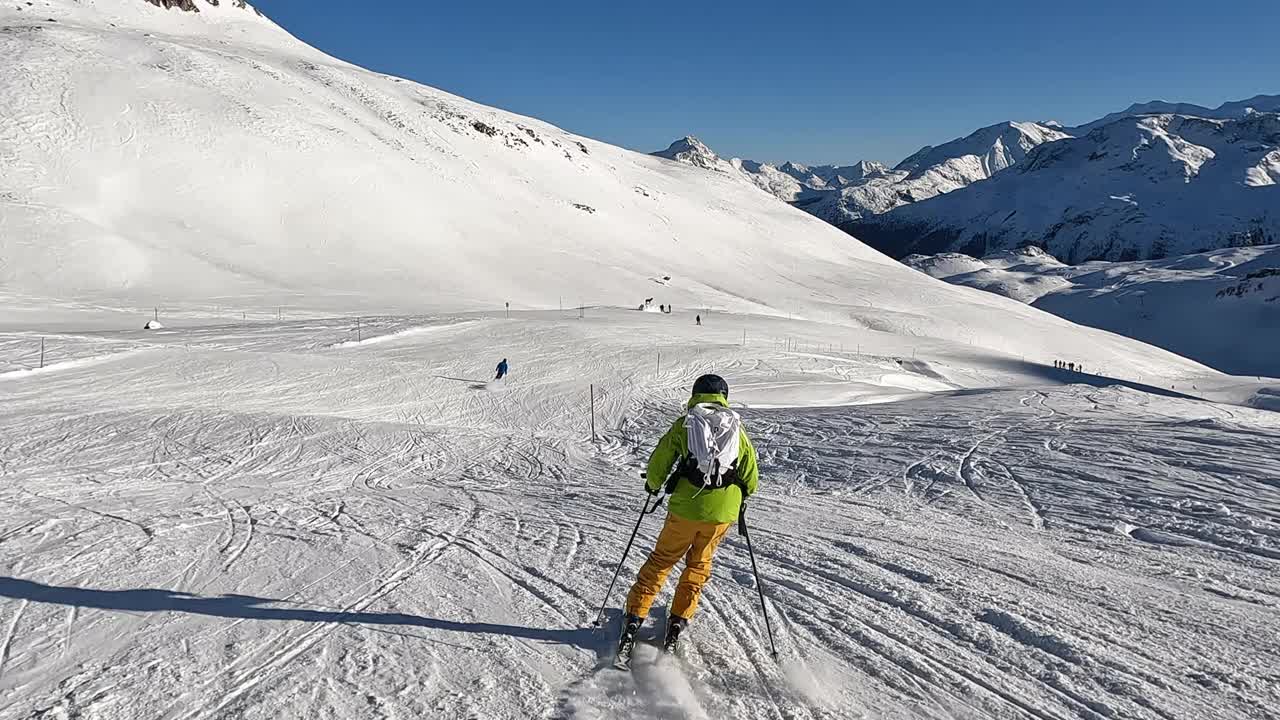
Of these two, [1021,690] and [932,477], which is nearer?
[1021,690]

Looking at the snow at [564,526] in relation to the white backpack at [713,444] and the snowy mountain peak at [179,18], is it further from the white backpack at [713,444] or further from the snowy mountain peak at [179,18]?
the snowy mountain peak at [179,18]

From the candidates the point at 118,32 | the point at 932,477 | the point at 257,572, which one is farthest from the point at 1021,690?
the point at 118,32

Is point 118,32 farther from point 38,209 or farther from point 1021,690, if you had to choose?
point 1021,690

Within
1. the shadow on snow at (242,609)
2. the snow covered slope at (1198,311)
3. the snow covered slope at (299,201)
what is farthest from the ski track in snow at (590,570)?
the snow covered slope at (1198,311)

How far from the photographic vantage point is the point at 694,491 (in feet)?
16.9

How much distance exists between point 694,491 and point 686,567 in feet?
2.06

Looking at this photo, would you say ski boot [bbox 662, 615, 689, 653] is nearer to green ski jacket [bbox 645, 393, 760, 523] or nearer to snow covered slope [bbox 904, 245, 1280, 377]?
green ski jacket [bbox 645, 393, 760, 523]

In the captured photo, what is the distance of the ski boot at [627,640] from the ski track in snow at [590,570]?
14 centimetres

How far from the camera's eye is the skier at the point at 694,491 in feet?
16.9

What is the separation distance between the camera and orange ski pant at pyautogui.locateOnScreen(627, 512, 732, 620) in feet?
17.3

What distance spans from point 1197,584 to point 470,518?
8019mm

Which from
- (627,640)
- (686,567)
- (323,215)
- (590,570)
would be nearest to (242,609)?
(590,570)

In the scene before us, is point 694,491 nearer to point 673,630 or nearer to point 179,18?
point 673,630

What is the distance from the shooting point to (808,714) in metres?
4.67
